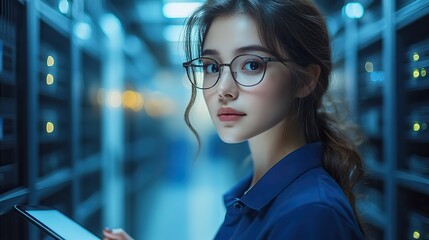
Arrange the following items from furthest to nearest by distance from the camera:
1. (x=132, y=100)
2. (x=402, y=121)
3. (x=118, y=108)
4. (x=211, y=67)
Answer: (x=132, y=100) < (x=118, y=108) < (x=402, y=121) < (x=211, y=67)

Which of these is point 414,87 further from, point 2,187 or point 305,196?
point 2,187

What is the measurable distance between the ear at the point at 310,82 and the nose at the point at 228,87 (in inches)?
8.2

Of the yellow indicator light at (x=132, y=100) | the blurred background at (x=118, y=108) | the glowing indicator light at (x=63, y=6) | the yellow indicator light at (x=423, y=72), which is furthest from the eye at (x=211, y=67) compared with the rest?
the yellow indicator light at (x=132, y=100)

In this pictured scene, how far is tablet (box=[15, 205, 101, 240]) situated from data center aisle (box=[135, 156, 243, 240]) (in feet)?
11.2

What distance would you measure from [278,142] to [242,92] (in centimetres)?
23

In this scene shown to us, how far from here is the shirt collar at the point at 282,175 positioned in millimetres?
1139

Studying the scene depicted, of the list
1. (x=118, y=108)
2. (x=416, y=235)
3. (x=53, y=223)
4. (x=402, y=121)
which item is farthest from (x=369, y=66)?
(x=118, y=108)

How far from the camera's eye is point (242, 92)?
1202 mm

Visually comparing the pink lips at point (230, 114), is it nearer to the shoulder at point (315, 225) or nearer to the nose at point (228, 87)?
the nose at point (228, 87)

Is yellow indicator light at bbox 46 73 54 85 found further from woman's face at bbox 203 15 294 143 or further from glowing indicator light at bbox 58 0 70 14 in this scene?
woman's face at bbox 203 15 294 143

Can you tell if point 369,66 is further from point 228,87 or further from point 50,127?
point 50,127

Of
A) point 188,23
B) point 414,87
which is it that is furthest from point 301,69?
point 414,87


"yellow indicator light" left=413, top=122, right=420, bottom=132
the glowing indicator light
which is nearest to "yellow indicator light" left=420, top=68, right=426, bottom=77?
"yellow indicator light" left=413, top=122, right=420, bottom=132

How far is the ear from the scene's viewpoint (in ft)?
4.19
